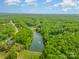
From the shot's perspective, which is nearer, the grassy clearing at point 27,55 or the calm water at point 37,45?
the grassy clearing at point 27,55

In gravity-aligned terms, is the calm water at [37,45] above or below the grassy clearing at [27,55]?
below

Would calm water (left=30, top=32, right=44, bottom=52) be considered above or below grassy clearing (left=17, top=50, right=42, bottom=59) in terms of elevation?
below

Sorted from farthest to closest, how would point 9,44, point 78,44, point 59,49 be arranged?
point 9,44 < point 78,44 < point 59,49

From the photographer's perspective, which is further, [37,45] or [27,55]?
[37,45]

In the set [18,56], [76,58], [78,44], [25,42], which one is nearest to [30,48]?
[25,42]

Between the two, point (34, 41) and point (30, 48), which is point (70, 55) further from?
point (34, 41)

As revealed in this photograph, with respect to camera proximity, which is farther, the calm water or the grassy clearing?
the calm water

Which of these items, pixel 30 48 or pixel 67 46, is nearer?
pixel 67 46

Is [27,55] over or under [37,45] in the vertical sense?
over

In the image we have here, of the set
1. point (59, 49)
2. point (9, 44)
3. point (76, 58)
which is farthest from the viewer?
point (9, 44)

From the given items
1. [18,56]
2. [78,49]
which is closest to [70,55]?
[78,49]
